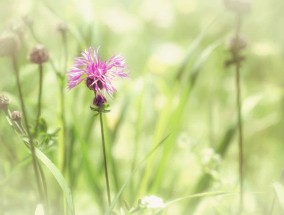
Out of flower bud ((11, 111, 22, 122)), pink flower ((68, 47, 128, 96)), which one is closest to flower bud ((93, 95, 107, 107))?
pink flower ((68, 47, 128, 96))

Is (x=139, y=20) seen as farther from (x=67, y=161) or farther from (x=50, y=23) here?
(x=67, y=161)

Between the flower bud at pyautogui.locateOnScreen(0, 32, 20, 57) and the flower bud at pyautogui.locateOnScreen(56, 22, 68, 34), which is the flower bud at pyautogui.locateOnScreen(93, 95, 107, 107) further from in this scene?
the flower bud at pyautogui.locateOnScreen(56, 22, 68, 34)

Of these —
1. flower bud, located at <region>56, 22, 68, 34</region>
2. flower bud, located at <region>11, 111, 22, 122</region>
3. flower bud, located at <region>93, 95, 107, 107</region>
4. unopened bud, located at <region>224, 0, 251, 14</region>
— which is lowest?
flower bud, located at <region>93, 95, 107, 107</region>

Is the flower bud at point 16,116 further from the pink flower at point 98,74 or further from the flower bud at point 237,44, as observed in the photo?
the flower bud at point 237,44

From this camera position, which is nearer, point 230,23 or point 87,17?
point 87,17

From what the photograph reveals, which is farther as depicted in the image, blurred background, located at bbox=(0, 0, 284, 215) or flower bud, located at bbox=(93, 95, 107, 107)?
blurred background, located at bbox=(0, 0, 284, 215)

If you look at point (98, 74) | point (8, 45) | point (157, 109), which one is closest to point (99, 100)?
point (98, 74)

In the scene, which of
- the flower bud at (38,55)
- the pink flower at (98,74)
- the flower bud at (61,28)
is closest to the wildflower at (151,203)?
the pink flower at (98,74)

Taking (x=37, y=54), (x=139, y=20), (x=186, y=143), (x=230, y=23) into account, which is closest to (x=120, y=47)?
(x=139, y=20)
